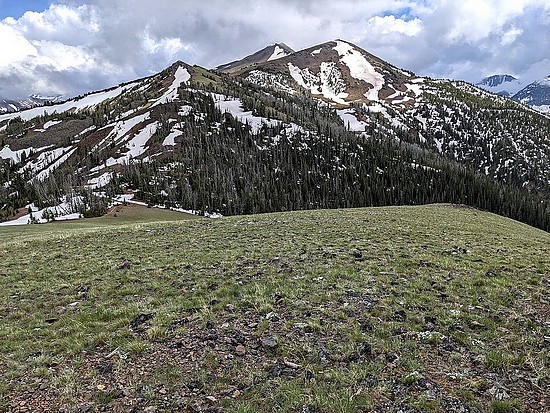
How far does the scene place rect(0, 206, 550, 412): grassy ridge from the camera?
7.21 m

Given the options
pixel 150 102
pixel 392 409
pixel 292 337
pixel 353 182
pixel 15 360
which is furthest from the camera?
pixel 150 102

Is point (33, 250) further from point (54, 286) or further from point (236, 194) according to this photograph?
point (236, 194)

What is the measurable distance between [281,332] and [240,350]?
1.35 m

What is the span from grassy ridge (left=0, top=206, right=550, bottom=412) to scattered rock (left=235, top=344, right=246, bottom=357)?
27 millimetres

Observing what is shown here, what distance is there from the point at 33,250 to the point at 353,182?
450 ft

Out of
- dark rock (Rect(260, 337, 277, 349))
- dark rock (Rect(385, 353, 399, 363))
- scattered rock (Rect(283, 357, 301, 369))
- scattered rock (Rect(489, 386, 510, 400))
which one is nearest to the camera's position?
scattered rock (Rect(489, 386, 510, 400))

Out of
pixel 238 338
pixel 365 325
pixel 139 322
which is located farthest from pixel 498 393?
pixel 139 322

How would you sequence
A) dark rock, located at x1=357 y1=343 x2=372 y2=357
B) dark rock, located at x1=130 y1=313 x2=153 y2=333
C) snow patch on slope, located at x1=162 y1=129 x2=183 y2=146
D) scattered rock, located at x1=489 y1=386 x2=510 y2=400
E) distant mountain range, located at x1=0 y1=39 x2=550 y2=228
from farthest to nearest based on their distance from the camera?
snow patch on slope, located at x1=162 y1=129 x2=183 y2=146 < distant mountain range, located at x1=0 y1=39 x2=550 y2=228 < dark rock, located at x1=130 y1=313 x2=153 y2=333 < dark rock, located at x1=357 y1=343 x2=372 y2=357 < scattered rock, located at x1=489 y1=386 x2=510 y2=400

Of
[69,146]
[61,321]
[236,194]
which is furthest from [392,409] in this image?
[69,146]

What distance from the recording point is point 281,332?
32.1 feet

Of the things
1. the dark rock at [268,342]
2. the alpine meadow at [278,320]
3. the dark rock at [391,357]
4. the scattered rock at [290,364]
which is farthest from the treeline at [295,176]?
the dark rock at [391,357]

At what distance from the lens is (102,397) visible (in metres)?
7.23

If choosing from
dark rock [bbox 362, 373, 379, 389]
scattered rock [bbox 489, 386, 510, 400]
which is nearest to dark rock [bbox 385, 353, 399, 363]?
dark rock [bbox 362, 373, 379, 389]

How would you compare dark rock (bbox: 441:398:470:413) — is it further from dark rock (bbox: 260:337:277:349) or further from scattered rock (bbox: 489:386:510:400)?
dark rock (bbox: 260:337:277:349)
